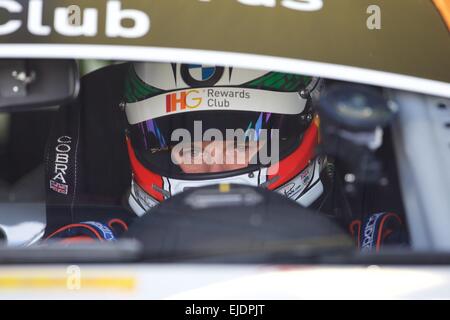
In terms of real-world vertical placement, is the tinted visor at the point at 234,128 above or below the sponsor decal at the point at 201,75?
below

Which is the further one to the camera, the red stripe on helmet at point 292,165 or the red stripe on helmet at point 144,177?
the red stripe on helmet at point 144,177

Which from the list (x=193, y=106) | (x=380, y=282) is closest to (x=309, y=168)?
(x=193, y=106)

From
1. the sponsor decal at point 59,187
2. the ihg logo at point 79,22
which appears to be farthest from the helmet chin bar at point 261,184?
the ihg logo at point 79,22

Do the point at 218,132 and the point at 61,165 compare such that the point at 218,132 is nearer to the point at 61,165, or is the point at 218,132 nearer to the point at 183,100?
the point at 183,100

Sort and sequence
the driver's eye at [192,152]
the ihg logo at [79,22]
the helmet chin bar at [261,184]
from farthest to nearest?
the driver's eye at [192,152], the helmet chin bar at [261,184], the ihg logo at [79,22]

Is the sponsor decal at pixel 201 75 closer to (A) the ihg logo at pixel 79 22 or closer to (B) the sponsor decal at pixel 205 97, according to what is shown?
(B) the sponsor decal at pixel 205 97

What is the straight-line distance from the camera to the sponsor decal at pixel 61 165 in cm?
239

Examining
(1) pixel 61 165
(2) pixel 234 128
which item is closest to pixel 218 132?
(2) pixel 234 128

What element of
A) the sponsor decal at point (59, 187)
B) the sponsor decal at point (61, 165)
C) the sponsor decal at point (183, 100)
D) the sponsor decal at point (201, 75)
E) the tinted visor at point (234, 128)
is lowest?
the sponsor decal at point (59, 187)

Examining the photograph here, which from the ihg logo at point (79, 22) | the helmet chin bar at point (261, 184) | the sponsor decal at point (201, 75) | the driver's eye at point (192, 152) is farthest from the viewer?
the driver's eye at point (192, 152)

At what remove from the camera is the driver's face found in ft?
7.47

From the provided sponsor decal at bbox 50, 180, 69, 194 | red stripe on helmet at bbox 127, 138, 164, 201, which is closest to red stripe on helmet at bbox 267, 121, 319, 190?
red stripe on helmet at bbox 127, 138, 164, 201

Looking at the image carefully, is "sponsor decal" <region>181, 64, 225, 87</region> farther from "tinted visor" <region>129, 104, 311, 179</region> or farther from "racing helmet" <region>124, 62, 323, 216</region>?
"tinted visor" <region>129, 104, 311, 179</region>

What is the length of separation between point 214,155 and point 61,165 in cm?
47
